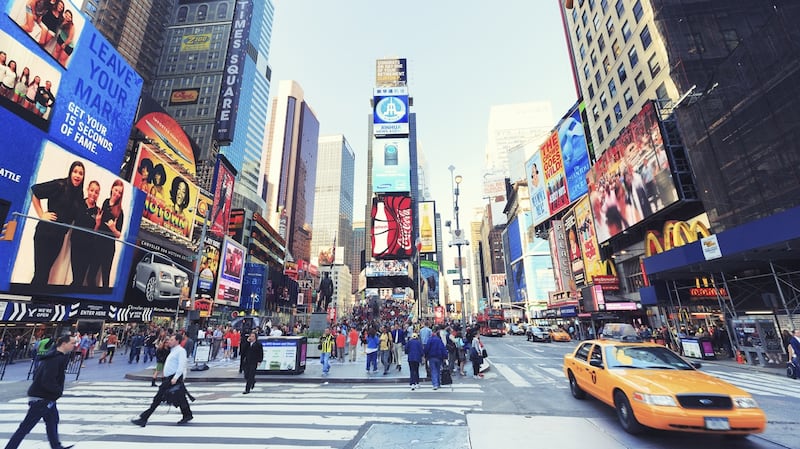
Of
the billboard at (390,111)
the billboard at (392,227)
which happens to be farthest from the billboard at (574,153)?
the billboard at (390,111)

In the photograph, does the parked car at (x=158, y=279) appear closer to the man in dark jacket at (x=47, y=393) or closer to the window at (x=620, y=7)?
the man in dark jacket at (x=47, y=393)

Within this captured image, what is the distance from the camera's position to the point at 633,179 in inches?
1203

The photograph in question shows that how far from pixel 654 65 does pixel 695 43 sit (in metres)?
3.07

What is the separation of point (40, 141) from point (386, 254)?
4242 centimetres

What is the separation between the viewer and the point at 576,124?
163 ft

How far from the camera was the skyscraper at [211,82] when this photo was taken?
81.6 meters

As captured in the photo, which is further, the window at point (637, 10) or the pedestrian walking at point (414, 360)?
the window at point (637, 10)

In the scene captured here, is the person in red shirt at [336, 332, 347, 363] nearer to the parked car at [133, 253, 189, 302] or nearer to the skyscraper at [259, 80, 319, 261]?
the parked car at [133, 253, 189, 302]

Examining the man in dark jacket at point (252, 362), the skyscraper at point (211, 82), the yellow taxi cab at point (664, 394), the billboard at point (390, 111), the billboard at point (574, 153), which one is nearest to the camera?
the yellow taxi cab at point (664, 394)

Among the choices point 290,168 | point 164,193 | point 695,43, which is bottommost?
point 164,193

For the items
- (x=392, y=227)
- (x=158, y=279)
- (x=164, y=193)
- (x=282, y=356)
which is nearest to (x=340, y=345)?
(x=282, y=356)

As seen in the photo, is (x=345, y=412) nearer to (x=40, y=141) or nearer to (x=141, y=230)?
(x=40, y=141)

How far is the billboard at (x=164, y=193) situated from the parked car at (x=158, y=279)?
405 centimetres

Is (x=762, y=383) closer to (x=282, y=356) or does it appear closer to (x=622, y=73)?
(x=282, y=356)
